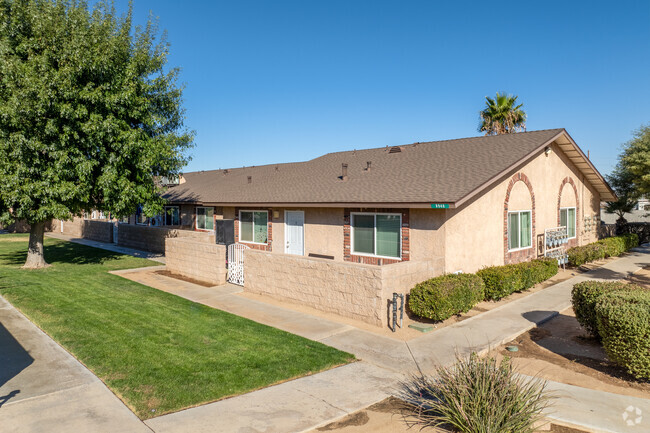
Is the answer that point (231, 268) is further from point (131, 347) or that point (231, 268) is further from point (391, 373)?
point (391, 373)

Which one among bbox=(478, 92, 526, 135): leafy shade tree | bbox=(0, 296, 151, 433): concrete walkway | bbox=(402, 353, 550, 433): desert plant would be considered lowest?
bbox=(0, 296, 151, 433): concrete walkway

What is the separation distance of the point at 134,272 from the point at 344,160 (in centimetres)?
1014

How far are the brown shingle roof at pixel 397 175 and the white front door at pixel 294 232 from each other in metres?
0.83

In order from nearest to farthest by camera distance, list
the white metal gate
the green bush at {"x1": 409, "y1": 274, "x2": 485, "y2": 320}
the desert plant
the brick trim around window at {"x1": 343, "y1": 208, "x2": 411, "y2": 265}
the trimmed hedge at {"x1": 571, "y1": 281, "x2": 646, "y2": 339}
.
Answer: the desert plant
the trimmed hedge at {"x1": 571, "y1": 281, "x2": 646, "y2": 339}
the green bush at {"x1": 409, "y1": 274, "x2": 485, "y2": 320}
the brick trim around window at {"x1": 343, "y1": 208, "x2": 411, "y2": 265}
the white metal gate

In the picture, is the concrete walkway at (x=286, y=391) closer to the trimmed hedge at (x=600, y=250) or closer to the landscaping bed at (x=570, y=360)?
the landscaping bed at (x=570, y=360)

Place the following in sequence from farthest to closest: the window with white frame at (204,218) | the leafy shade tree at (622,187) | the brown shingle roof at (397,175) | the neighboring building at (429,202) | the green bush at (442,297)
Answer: the leafy shade tree at (622,187), the window with white frame at (204,218), the brown shingle roof at (397,175), the neighboring building at (429,202), the green bush at (442,297)

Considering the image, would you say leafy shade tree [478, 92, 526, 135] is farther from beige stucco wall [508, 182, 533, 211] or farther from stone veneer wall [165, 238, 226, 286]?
stone veneer wall [165, 238, 226, 286]

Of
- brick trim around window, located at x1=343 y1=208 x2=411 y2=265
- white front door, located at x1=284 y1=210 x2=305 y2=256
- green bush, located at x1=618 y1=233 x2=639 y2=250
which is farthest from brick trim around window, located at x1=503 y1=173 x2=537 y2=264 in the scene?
green bush, located at x1=618 y1=233 x2=639 y2=250

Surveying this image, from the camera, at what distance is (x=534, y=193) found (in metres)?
15.8

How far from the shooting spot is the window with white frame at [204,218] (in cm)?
2238

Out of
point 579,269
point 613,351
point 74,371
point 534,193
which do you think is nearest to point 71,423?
point 74,371

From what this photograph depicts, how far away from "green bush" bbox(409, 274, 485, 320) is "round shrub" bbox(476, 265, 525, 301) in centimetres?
151

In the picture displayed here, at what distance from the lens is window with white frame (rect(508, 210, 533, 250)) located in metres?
14.5

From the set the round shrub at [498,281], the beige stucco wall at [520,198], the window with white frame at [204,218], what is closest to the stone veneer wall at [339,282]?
Result: the round shrub at [498,281]
